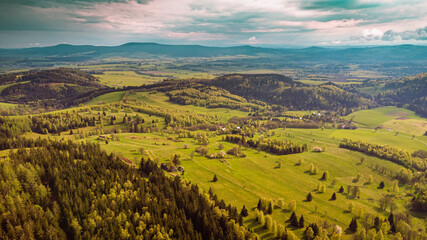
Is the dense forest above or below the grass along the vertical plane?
above

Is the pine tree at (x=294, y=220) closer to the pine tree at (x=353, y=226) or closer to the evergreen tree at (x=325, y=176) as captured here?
the pine tree at (x=353, y=226)

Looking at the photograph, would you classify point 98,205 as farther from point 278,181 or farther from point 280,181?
point 280,181

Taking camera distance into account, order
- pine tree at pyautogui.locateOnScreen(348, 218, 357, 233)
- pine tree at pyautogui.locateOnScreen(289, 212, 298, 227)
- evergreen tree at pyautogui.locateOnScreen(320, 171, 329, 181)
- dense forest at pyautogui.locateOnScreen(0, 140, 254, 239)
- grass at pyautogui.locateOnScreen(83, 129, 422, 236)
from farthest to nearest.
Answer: evergreen tree at pyautogui.locateOnScreen(320, 171, 329, 181)
grass at pyautogui.locateOnScreen(83, 129, 422, 236)
pine tree at pyautogui.locateOnScreen(348, 218, 357, 233)
pine tree at pyautogui.locateOnScreen(289, 212, 298, 227)
dense forest at pyautogui.locateOnScreen(0, 140, 254, 239)

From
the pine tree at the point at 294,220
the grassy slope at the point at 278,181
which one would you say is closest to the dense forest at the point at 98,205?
the grassy slope at the point at 278,181

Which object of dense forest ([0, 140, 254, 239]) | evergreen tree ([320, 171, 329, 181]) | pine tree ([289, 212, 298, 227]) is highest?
dense forest ([0, 140, 254, 239])

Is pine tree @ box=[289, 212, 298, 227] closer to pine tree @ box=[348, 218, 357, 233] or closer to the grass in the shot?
the grass

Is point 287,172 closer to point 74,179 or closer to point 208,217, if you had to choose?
point 208,217

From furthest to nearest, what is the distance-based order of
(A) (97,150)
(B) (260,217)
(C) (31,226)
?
(A) (97,150)
(B) (260,217)
(C) (31,226)

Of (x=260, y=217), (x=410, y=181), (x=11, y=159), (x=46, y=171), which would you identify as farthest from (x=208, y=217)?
Answer: (x=410, y=181)

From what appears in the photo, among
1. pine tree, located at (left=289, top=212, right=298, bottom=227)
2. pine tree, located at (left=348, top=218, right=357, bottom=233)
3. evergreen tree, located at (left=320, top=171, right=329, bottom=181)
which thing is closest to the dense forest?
pine tree, located at (left=289, top=212, right=298, bottom=227)
